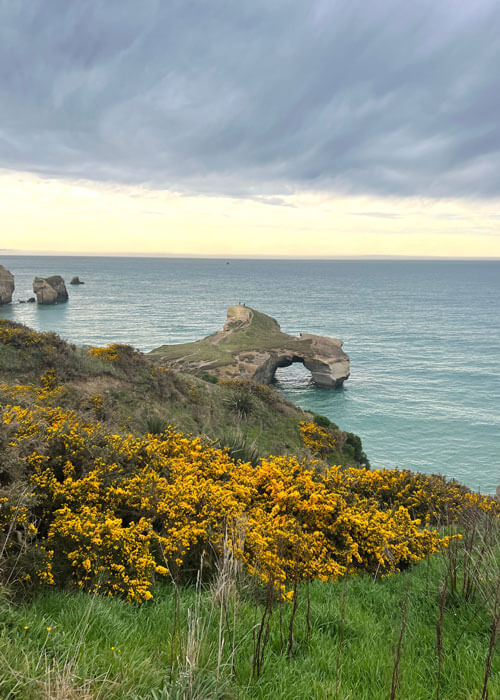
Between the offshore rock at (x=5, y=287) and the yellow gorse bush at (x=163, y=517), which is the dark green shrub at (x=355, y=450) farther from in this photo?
the offshore rock at (x=5, y=287)

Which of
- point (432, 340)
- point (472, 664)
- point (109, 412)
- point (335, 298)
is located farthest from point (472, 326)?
point (472, 664)

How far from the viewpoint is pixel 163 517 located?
18.6 feet

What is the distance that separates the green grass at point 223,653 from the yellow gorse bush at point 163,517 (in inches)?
18.2

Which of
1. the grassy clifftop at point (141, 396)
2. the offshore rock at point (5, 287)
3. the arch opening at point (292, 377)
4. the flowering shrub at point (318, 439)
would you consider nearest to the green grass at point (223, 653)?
the grassy clifftop at point (141, 396)

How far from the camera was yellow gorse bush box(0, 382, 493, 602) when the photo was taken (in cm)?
424

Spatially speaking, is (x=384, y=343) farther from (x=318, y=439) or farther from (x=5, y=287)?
(x=5, y=287)

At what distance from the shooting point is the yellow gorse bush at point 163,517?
4236 mm

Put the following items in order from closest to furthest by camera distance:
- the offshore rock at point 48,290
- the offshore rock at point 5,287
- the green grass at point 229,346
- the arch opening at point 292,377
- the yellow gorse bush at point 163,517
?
the yellow gorse bush at point 163,517
the green grass at point 229,346
the arch opening at point 292,377
the offshore rock at point 5,287
the offshore rock at point 48,290

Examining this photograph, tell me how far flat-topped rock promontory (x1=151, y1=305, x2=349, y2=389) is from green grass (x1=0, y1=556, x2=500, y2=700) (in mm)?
40162

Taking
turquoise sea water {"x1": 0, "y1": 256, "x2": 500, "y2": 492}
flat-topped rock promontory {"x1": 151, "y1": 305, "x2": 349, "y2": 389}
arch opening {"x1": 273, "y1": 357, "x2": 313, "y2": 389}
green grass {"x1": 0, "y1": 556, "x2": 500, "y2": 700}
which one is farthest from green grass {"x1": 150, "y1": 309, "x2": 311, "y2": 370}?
green grass {"x1": 0, "y1": 556, "x2": 500, "y2": 700}

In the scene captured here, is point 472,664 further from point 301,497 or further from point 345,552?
point 301,497

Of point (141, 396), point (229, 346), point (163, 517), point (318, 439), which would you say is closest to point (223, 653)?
point (163, 517)

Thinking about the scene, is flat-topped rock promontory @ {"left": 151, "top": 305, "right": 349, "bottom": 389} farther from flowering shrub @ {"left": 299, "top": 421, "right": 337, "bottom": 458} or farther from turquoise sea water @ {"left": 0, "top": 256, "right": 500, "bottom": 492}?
flowering shrub @ {"left": 299, "top": 421, "right": 337, "bottom": 458}

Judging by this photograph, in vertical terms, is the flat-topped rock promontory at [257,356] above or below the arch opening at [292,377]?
above
